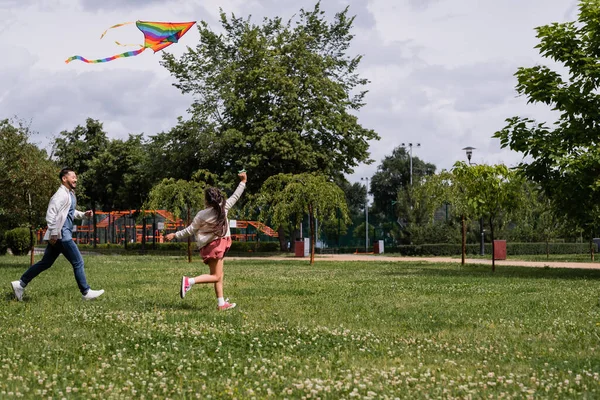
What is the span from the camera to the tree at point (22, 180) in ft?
68.3

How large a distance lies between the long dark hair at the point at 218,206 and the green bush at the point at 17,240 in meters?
26.4

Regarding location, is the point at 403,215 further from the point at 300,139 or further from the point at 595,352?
the point at 595,352

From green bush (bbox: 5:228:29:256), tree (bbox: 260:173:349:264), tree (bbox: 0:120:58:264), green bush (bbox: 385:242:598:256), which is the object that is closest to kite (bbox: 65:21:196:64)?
tree (bbox: 0:120:58:264)

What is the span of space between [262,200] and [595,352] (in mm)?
28587

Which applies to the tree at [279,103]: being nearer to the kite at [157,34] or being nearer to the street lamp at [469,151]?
the street lamp at [469,151]

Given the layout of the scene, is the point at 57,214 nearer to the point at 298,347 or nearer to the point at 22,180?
the point at 298,347

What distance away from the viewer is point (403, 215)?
171 feet

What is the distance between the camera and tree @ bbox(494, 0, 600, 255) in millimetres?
19094

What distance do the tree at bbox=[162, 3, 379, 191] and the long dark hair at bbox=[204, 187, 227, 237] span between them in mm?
30120

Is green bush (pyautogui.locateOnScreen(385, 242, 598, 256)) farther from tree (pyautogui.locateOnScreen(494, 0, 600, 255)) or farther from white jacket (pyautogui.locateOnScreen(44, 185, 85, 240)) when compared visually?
white jacket (pyautogui.locateOnScreen(44, 185, 85, 240))

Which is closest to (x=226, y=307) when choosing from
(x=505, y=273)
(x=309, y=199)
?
(x=505, y=273)

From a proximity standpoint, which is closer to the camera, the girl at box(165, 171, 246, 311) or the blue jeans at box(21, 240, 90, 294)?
the girl at box(165, 171, 246, 311)

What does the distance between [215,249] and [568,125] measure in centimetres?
1384

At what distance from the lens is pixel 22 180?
20.8m
